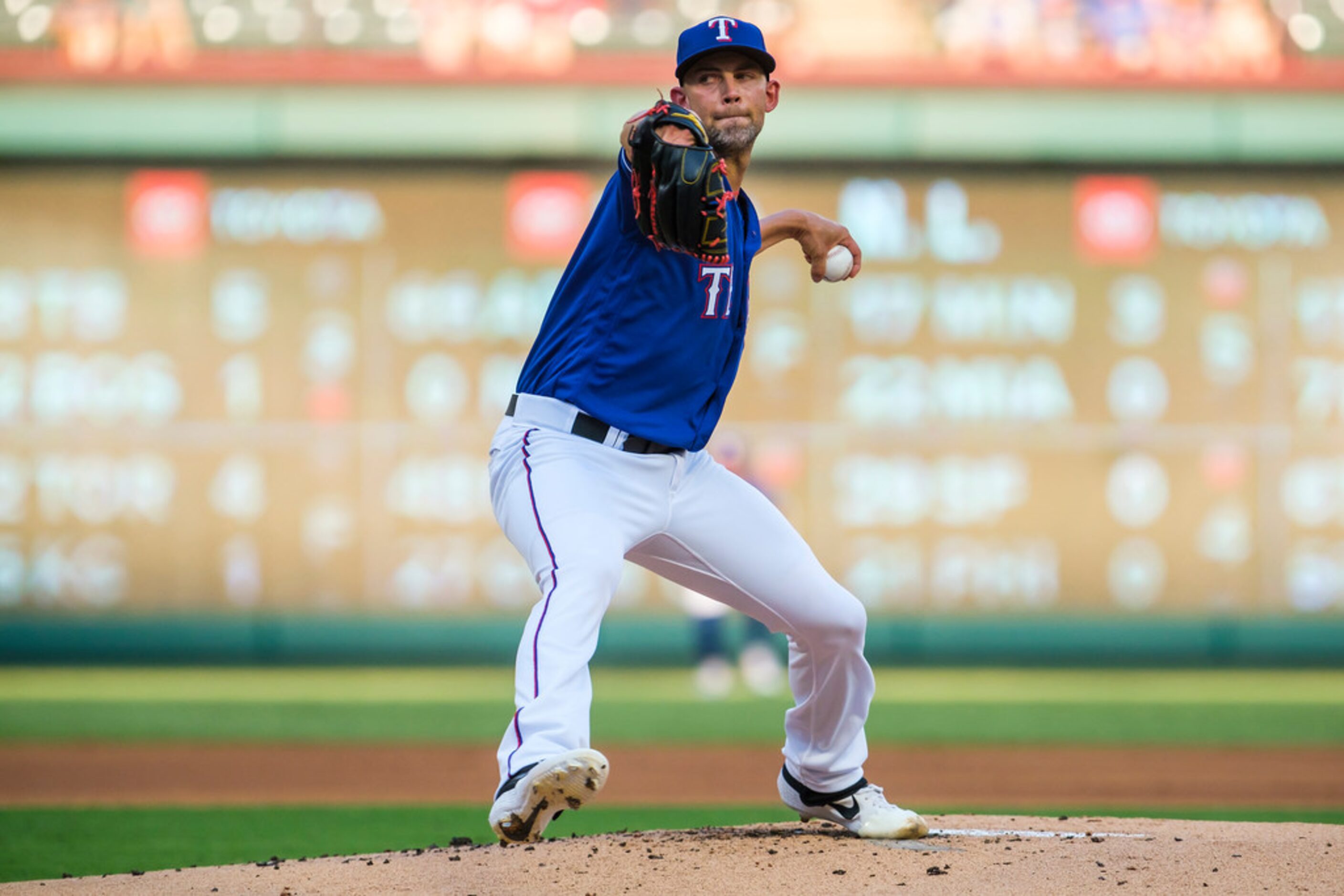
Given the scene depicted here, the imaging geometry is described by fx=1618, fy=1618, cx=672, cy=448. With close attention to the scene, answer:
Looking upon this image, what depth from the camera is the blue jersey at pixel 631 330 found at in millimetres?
2988

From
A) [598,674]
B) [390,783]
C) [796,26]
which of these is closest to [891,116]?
[796,26]

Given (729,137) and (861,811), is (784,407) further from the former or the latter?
(729,137)

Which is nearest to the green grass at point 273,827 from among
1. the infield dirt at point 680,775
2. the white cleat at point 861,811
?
the infield dirt at point 680,775

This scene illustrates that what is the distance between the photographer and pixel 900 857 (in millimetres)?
3189

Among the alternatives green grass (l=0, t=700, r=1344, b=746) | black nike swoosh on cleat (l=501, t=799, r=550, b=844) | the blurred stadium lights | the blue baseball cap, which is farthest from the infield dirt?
the blurred stadium lights

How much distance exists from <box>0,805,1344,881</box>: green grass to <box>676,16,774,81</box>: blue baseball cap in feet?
7.39

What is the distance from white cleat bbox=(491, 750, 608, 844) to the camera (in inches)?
101

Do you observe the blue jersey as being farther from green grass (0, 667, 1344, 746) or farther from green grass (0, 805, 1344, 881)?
green grass (0, 667, 1344, 746)

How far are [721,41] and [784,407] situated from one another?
27.5 ft

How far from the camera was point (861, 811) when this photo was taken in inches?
134

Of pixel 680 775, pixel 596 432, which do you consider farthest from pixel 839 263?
pixel 680 775

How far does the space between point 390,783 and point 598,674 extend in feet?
15.9

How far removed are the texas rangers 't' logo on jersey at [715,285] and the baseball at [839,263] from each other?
17.7 inches

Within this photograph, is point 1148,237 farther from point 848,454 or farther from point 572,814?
point 572,814
